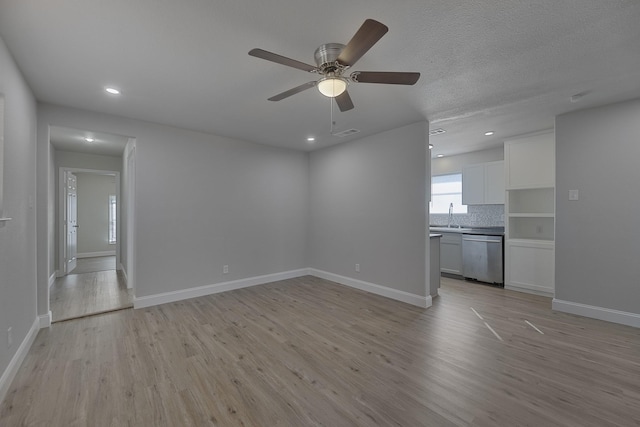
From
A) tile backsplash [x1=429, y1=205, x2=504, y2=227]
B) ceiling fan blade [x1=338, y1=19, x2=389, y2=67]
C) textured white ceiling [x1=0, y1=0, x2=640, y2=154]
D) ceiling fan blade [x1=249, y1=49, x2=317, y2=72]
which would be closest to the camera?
ceiling fan blade [x1=338, y1=19, x2=389, y2=67]

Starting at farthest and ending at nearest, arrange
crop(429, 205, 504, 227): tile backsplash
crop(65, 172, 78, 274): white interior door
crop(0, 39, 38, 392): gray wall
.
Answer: crop(65, 172, 78, 274): white interior door, crop(429, 205, 504, 227): tile backsplash, crop(0, 39, 38, 392): gray wall

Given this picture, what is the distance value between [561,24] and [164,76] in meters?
3.10

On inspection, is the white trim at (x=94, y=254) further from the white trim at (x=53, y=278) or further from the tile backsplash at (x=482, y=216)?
the tile backsplash at (x=482, y=216)

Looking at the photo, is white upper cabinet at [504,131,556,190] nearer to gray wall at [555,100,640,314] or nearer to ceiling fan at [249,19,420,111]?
gray wall at [555,100,640,314]

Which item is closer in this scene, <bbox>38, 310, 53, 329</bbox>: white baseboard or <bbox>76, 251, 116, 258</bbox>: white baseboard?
<bbox>38, 310, 53, 329</bbox>: white baseboard

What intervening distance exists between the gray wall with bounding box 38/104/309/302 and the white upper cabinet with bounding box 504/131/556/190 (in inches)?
145

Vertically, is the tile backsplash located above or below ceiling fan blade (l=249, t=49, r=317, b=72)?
below

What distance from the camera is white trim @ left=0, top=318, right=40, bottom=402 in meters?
1.92

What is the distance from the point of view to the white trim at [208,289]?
3.73 meters

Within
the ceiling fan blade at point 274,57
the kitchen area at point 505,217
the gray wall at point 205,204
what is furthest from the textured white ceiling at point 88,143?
the kitchen area at point 505,217

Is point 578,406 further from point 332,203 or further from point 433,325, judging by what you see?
Answer: point 332,203


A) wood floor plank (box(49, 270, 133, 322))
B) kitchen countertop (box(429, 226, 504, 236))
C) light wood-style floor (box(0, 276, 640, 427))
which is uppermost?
kitchen countertop (box(429, 226, 504, 236))

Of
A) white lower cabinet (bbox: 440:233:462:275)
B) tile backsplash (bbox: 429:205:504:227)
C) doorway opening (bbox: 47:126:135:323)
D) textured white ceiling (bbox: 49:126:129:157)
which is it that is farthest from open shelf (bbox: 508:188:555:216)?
textured white ceiling (bbox: 49:126:129:157)

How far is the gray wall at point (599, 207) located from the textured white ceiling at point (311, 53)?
1.03 feet
